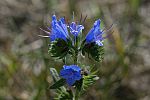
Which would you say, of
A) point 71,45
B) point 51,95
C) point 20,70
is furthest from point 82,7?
point 71,45

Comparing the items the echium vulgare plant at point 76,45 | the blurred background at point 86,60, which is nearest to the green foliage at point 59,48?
the echium vulgare plant at point 76,45

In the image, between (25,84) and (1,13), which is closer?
(25,84)

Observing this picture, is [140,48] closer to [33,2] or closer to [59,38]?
[33,2]

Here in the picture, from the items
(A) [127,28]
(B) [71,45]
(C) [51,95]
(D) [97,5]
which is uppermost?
(D) [97,5]

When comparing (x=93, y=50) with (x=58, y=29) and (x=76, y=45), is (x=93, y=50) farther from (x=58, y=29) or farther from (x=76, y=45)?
(x=58, y=29)

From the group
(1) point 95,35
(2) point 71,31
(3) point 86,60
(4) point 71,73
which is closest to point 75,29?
(2) point 71,31

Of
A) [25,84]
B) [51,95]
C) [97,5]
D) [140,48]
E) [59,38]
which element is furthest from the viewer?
[97,5]

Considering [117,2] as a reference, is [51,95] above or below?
below
